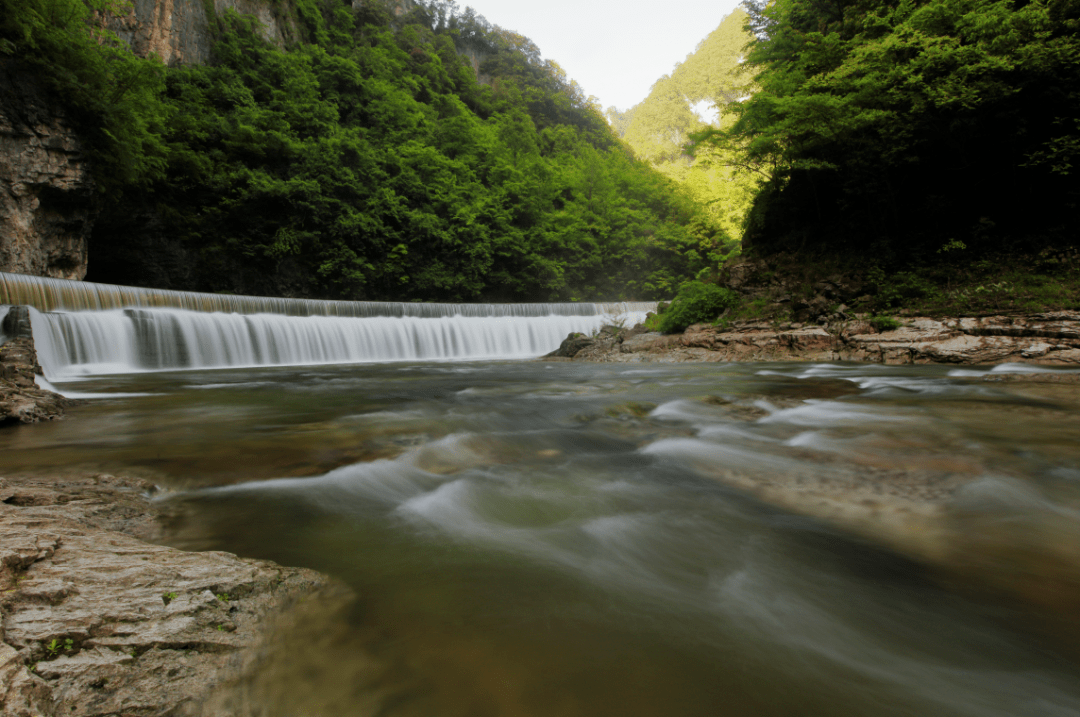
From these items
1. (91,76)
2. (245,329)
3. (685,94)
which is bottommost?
(245,329)

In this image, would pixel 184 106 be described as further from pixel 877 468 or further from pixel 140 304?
pixel 877 468

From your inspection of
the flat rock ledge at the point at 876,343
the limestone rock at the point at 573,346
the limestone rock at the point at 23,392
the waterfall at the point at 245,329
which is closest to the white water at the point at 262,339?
the waterfall at the point at 245,329

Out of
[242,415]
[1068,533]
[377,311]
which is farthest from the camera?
[377,311]

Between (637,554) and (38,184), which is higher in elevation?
(38,184)

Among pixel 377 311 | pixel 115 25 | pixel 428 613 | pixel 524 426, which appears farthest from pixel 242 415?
pixel 115 25

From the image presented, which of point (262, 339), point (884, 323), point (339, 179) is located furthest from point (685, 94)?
point (262, 339)

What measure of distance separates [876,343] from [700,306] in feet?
13.9

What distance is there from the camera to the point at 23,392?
3.95m

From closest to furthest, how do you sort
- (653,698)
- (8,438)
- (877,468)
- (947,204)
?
(653,698) → (877,468) → (8,438) → (947,204)

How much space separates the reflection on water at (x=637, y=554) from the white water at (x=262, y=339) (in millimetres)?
7031

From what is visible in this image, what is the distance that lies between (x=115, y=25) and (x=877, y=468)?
26144mm

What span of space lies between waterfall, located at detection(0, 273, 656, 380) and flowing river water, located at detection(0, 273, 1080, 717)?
7206mm

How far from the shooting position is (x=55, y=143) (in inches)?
446

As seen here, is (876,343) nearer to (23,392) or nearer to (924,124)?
(924,124)
